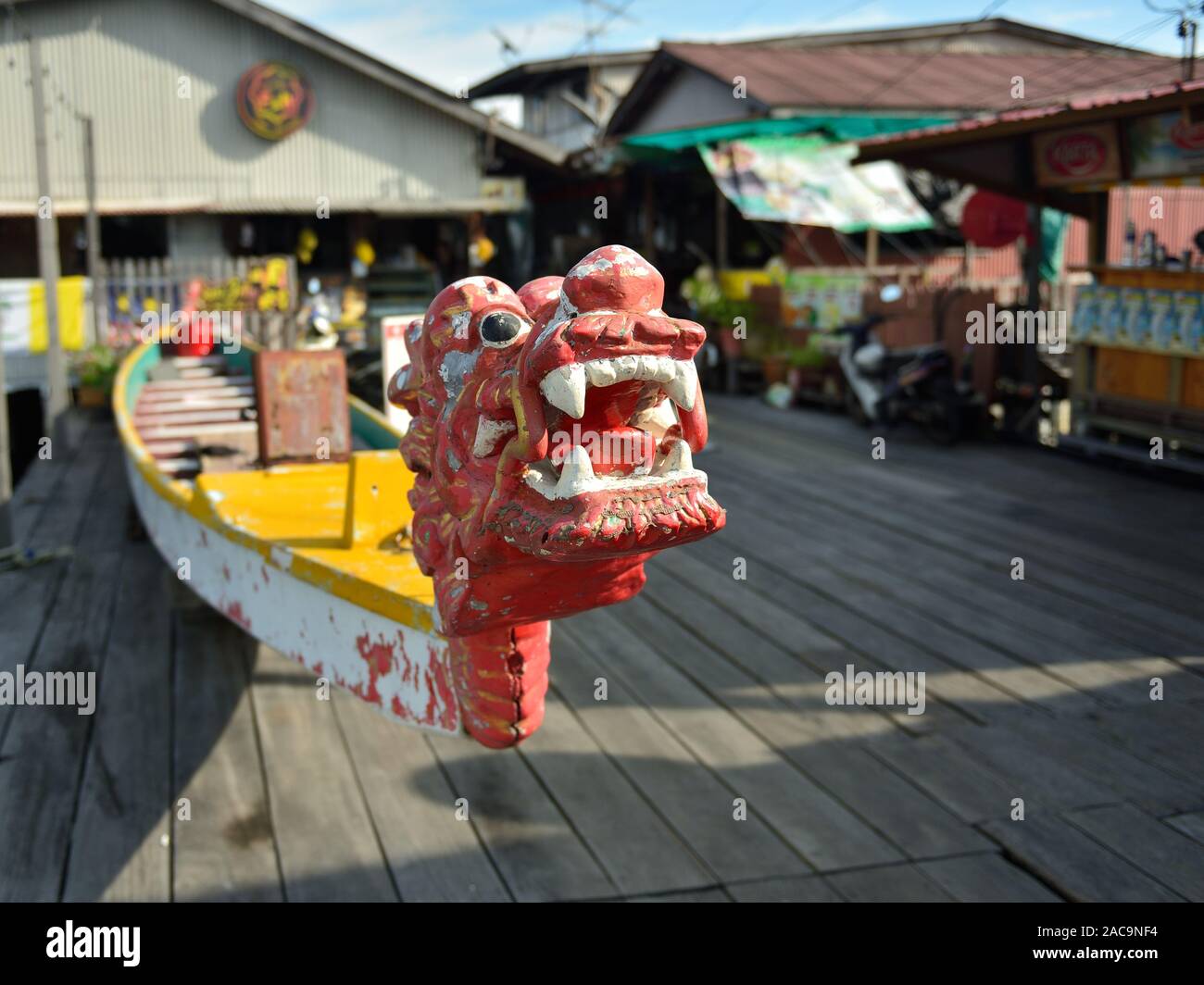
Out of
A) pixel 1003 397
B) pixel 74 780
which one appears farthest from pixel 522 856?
pixel 1003 397

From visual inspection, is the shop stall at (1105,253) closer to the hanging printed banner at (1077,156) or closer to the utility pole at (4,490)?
the hanging printed banner at (1077,156)

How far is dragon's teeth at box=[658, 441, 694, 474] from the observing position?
8.14 ft

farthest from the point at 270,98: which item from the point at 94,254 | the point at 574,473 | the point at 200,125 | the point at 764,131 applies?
the point at 574,473

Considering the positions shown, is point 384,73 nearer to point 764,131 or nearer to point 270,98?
point 270,98

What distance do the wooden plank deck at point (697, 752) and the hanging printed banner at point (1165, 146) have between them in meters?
2.97

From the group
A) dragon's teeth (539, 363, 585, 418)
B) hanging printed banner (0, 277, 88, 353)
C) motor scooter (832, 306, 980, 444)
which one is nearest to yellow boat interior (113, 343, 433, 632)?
dragon's teeth (539, 363, 585, 418)

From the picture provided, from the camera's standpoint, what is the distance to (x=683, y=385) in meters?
2.39

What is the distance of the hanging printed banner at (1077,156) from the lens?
9.52 m

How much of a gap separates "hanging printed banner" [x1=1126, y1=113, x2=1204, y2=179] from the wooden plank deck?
2.97 metres

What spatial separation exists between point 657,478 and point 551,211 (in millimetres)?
21005

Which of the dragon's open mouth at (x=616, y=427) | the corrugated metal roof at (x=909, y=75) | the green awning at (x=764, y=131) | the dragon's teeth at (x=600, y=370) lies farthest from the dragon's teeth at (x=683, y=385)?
the corrugated metal roof at (x=909, y=75)

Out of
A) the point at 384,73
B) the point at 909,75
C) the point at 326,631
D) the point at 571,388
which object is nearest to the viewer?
the point at 571,388

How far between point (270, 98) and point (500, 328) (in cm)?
1783

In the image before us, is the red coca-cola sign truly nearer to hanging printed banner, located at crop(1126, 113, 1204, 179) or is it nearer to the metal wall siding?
hanging printed banner, located at crop(1126, 113, 1204, 179)
